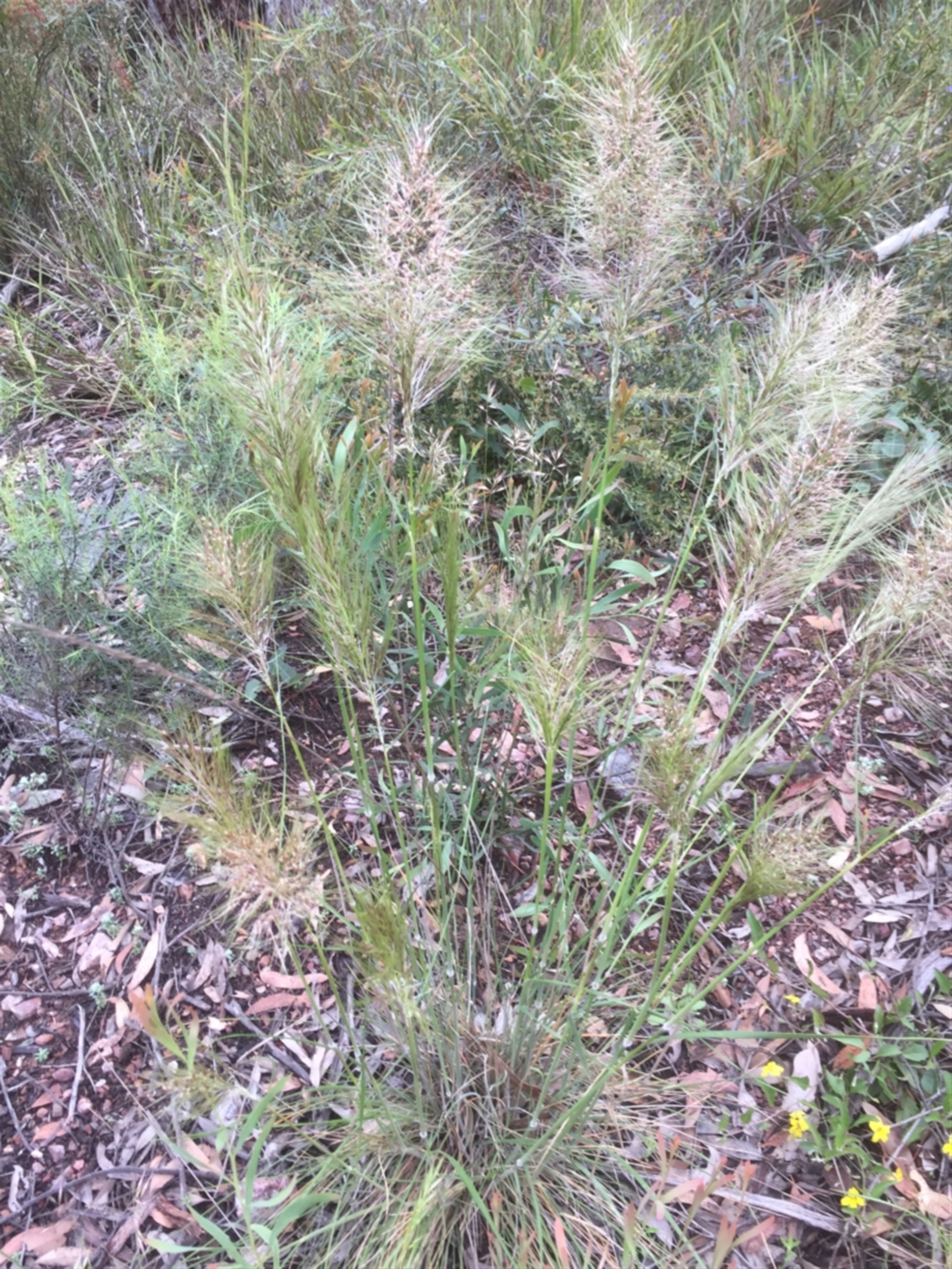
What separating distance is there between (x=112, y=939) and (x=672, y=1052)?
1.16 m

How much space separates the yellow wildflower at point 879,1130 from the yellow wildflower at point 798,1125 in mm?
111

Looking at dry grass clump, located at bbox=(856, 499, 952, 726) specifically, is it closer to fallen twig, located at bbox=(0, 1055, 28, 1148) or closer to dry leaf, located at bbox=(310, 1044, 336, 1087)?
dry leaf, located at bbox=(310, 1044, 336, 1087)

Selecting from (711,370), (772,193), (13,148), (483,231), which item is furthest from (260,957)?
(13,148)

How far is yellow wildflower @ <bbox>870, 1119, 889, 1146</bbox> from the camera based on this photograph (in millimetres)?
1521

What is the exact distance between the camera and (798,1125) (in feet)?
5.02

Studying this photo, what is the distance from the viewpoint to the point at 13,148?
11.4ft

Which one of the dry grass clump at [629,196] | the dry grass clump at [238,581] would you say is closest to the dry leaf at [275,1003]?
the dry grass clump at [238,581]

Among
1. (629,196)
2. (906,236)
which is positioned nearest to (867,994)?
(629,196)

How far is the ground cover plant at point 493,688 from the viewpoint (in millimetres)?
1256

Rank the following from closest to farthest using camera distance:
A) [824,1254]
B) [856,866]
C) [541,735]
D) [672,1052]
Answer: [541,735], [824,1254], [672,1052], [856,866]

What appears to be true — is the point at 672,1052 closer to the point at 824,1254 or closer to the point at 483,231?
the point at 824,1254

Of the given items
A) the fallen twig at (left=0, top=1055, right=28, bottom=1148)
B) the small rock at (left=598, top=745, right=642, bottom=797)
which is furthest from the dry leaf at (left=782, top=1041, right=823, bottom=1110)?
the fallen twig at (left=0, top=1055, right=28, bottom=1148)

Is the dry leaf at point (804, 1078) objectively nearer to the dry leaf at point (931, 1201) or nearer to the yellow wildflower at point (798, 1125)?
the yellow wildflower at point (798, 1125)

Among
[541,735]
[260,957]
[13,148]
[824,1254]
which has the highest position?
[13,148]
